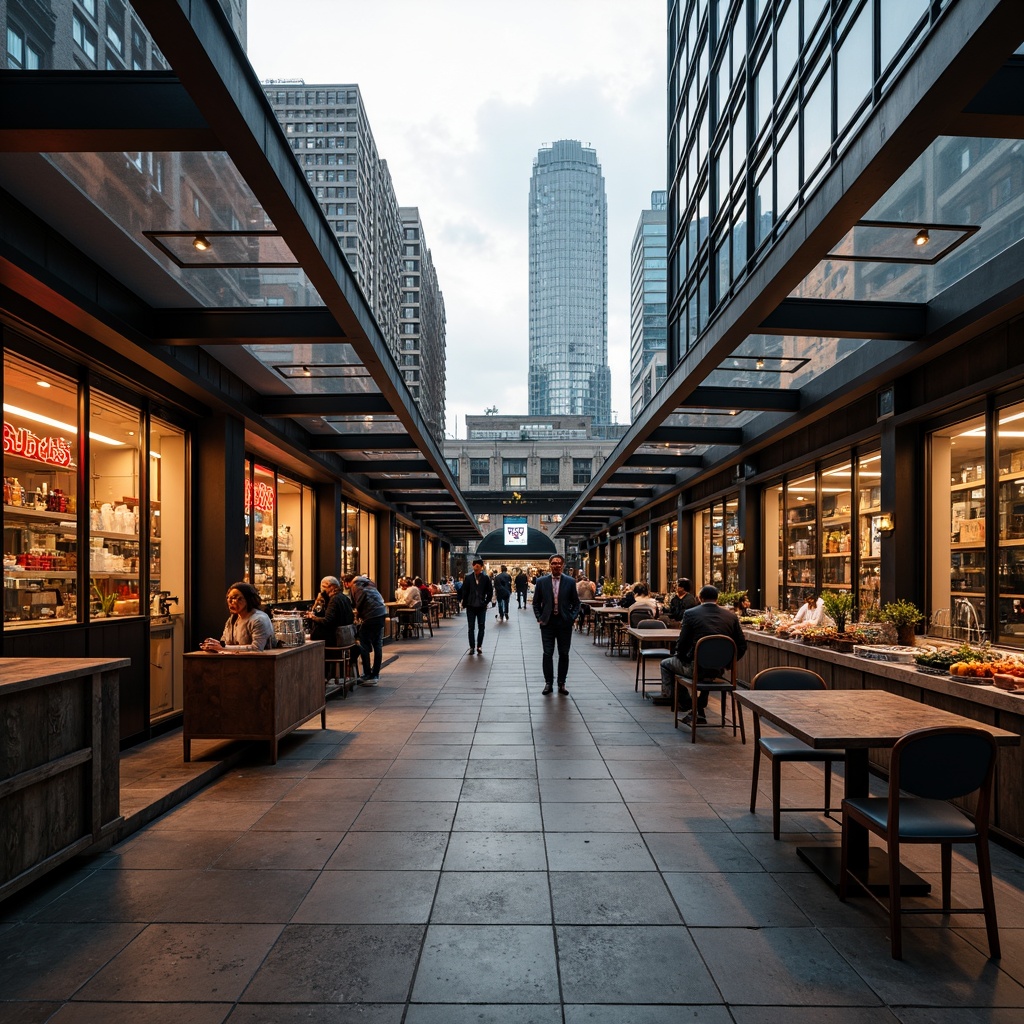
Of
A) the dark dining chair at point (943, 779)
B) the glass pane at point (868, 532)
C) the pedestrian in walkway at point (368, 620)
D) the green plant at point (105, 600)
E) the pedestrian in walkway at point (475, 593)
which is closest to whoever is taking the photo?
the dark dining chair at point (943, 779)

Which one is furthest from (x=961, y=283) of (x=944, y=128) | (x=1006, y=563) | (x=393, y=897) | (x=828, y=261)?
(x=393, y=897)

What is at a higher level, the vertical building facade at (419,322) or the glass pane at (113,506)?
the vertical building facade at (419,322)

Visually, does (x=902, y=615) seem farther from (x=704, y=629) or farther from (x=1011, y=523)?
(x=704, y=629)

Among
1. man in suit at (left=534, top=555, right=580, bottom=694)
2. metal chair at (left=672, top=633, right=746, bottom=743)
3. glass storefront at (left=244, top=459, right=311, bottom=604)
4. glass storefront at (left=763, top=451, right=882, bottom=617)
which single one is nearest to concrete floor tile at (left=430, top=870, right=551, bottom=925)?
metal chair at (left=672, top=633, right=746, bottom=743)

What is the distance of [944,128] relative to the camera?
423 centimetres

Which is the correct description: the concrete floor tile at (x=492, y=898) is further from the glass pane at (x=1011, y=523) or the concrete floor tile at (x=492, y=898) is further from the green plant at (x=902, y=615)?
the glass pane at (x=1011, y=523)

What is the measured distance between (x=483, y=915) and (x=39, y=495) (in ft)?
16.3

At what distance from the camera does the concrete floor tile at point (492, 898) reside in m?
3.72

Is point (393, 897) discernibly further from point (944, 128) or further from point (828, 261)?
point (828, 261)

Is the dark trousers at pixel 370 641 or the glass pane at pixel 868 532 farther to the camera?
the dark trousers at pixel 370 641

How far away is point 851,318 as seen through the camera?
760 cm

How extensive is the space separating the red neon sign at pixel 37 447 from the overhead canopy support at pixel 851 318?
6468mm

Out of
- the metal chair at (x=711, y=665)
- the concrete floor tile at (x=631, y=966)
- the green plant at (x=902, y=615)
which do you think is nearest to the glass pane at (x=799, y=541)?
the green plant at (x=902, y=615)

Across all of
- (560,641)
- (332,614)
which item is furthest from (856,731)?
(332,614)
